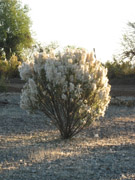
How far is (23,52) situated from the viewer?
33.7m

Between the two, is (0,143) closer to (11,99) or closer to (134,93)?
(11,99)

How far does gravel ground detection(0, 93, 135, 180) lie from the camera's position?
171 inches

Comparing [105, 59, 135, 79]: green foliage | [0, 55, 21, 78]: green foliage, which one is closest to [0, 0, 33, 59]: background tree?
[0, 55, 21, 78]: green foliage

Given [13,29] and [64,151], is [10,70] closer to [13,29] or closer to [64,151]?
[13,29]

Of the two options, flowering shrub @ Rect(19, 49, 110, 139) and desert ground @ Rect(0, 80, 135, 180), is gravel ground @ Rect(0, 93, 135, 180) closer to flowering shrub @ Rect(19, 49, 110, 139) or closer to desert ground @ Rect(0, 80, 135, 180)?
desert ground @ Rect(0, 80, 135, 180)

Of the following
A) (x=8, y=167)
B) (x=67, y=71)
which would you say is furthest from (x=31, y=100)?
(x=8, y=167)

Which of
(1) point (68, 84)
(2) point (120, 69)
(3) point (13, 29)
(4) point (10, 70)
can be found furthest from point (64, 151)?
(3) point (13, 29)

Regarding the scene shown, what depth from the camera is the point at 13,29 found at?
33.3m

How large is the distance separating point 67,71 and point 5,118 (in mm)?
4187

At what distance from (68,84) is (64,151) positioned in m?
1.30

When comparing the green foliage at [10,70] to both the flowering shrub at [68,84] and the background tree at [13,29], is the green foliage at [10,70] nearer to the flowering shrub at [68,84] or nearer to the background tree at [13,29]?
the background tree at [13,29]

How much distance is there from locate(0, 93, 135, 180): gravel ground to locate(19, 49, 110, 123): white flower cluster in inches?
30.4

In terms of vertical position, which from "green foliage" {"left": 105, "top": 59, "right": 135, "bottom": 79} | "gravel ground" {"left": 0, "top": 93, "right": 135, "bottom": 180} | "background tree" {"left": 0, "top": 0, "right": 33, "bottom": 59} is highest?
"background tree" {"left": 0, "top": 0, "right": 33, "bottom": 59}

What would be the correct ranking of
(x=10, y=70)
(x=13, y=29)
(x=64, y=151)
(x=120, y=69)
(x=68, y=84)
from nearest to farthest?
(x=64, y=151), (x=68, y=84), (x=120, y=69), (x=10, y=70), (x=13, y=29)
